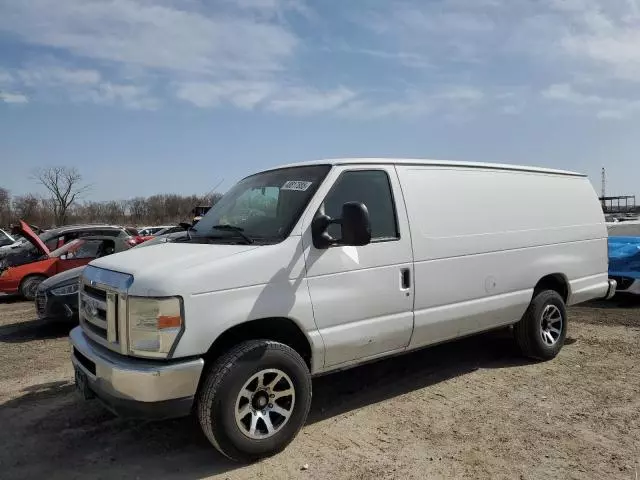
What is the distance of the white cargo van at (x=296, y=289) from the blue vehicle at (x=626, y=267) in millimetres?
4584

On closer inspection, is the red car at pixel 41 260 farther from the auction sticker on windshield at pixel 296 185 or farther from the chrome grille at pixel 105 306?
the auction sticker on windshield at pixel 296 185

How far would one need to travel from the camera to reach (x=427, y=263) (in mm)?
4789

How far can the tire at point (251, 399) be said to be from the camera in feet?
11.9

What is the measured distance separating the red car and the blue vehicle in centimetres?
935

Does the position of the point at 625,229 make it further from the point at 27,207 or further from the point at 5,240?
the point at 27,207

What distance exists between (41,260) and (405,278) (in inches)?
403

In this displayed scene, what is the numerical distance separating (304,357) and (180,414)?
1091mm

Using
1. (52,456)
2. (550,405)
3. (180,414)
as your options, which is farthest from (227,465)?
(550,405)

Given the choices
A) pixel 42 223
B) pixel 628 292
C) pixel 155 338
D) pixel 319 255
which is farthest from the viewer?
pixel 42 223

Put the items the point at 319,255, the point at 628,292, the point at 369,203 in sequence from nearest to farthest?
the point at 319,255 → the point at 369,203 → the point at 628,292

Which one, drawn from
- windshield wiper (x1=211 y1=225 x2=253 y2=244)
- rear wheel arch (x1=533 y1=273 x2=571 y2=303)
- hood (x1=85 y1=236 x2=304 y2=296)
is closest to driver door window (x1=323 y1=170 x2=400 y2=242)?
hood (x1=85 y1=236 x2=304 y2=296)

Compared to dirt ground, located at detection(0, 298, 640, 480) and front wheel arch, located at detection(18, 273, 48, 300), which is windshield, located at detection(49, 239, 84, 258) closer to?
front wheel arch, located at detection(18, 273, 48, 300)

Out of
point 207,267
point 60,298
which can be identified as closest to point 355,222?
point 207,267

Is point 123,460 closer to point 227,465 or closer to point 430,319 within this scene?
point 227,465
